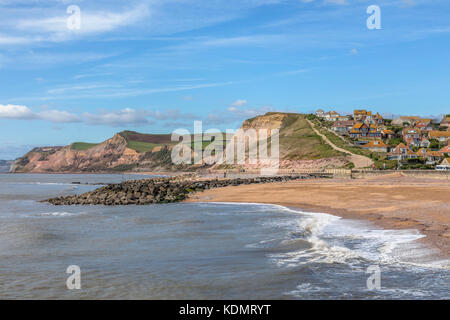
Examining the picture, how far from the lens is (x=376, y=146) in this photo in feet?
348

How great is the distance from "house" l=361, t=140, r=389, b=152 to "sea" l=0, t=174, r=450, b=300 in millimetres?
88052

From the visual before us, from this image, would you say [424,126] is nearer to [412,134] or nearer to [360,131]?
[412,134]

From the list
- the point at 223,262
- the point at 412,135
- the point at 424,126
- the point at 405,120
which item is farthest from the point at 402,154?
the point at 223,262

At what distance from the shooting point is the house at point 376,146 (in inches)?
4117

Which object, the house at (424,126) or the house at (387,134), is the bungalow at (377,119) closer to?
the house at (424,126)

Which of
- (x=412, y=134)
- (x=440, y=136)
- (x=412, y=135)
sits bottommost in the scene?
(x=440, y=136)

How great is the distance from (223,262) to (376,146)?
100279mm

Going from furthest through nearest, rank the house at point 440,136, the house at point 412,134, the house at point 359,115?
the house at point 359,115 < the house at point 412,134 < the house at point 440,136

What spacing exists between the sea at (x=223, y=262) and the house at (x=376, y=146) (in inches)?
3467
